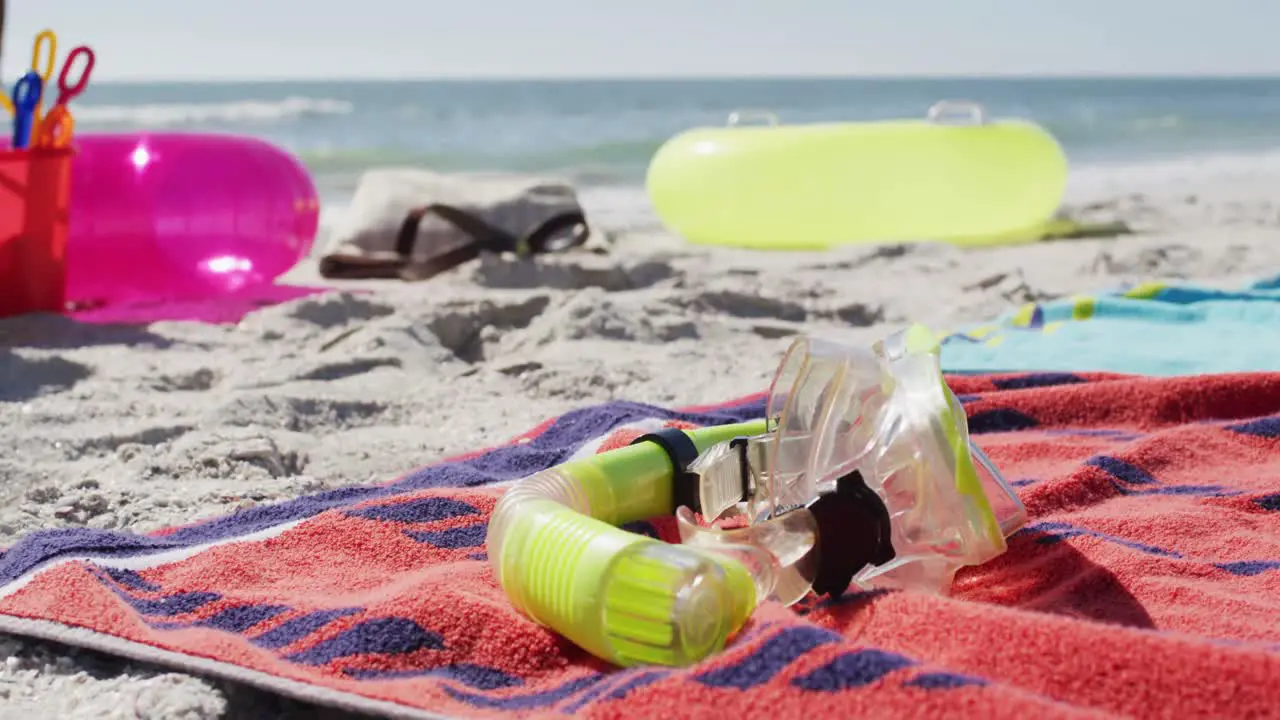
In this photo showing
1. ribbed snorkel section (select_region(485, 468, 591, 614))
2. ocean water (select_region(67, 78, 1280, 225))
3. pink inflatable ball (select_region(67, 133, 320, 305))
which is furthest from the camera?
ocean water (select_region(67, 78, 1280, 225))

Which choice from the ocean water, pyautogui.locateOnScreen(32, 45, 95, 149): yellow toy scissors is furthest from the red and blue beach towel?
the ocean water

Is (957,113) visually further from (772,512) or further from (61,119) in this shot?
(772,512)

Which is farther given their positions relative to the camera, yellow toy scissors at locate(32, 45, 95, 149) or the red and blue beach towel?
yellow toy scissors at locate(32, 45, 95, 149)

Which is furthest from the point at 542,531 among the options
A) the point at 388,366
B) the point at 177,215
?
the point at 177,215

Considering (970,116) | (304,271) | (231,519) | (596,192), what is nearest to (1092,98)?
(596,192)

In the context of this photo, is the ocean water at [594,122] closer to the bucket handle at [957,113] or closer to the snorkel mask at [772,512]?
the bucket handle at [957,113]

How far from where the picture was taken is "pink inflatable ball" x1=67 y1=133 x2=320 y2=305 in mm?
2715

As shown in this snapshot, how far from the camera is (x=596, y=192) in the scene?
6.63 metres

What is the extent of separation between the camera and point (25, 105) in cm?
239

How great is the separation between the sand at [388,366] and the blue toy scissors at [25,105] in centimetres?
36

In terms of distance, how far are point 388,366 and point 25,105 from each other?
93 centimetres

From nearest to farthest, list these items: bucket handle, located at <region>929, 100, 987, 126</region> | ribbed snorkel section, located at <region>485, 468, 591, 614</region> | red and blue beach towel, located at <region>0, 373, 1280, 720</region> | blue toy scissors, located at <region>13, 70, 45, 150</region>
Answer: red and blue beach towel, located at <region>0, 373, 1280, 720</region> → ribbed snorkel section, located at <region>485, 468, 591, 614</region> → blue toy scissors, located at <region>13, 70, 45, 150</region> → bucket handle, located at <region>929, 100, 987, 126</region>

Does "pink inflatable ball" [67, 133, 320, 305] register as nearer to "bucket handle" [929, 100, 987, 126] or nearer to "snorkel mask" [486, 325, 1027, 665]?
"snorkel mask" [486, 325, 1027, 665]

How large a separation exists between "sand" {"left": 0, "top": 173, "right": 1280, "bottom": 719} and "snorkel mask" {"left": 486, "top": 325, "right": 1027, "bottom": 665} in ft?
0.79
